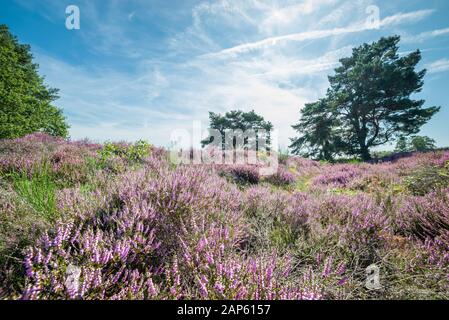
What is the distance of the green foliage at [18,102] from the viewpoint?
16953mm

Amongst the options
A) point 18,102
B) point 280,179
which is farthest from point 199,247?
point 18,102

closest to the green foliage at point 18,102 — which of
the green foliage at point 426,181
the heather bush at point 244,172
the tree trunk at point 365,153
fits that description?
the heather bush at point 244,172

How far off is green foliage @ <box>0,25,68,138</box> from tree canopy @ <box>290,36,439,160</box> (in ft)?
81.5

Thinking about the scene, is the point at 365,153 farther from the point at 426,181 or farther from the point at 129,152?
the point at 129,152

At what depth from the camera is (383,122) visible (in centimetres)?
2155

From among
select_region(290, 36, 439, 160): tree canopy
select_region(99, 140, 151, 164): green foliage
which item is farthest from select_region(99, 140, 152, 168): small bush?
select_region(290, 36, 439, 160): tree canopy

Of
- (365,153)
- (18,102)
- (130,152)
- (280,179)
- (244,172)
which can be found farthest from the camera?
(365,153)

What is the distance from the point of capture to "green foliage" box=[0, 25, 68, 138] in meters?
17.0

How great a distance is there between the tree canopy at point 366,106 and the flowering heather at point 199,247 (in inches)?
806

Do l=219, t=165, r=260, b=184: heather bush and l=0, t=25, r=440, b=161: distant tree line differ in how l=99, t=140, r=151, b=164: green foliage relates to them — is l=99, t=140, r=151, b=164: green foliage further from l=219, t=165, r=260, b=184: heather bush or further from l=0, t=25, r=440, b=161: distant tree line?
l=0, t=25, r=440, b=161: distant tree line

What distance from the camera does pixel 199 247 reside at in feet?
4.99

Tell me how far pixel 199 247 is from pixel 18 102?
23.5m
